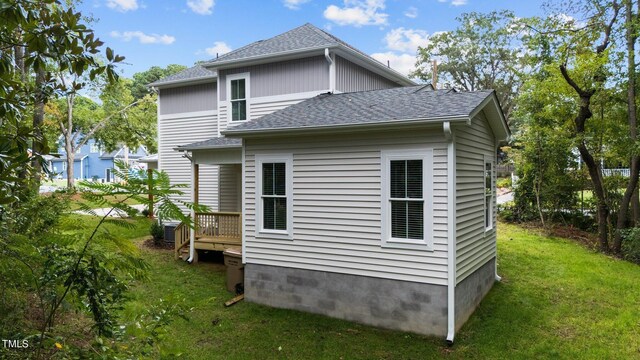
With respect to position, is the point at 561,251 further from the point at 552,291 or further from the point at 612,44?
the point at 612,44

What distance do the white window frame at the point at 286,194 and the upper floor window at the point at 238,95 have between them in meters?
4.23

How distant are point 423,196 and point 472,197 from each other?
144 centimetres

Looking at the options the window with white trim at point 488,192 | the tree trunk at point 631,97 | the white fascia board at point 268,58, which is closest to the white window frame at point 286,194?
the white fascia board at point 268,58

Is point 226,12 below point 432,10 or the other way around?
below

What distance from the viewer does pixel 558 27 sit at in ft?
39.4

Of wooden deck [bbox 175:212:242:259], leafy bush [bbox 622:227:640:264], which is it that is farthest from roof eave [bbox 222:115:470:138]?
leafy bush [bbox 622:227:640:264]

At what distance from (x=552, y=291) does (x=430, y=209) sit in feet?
14.1

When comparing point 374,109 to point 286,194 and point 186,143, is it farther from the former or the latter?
point 186,143

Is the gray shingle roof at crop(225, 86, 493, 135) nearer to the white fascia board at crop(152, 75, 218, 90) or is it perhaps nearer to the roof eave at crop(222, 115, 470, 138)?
the roof eave at crop(222, 115, 470, 138)

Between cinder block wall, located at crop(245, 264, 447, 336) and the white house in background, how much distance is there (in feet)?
0.06

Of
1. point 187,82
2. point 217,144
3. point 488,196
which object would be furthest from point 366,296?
point 187,82

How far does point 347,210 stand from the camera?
677 cm

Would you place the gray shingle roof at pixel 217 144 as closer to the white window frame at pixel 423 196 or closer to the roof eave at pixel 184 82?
the roof eave at pixel 184 82

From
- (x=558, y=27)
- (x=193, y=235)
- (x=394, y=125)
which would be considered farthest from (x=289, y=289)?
(x=558, y=27)
